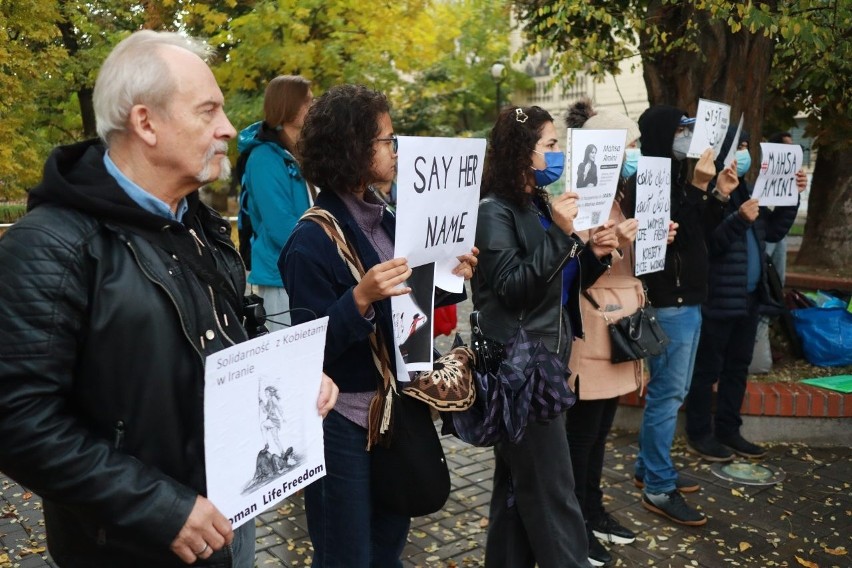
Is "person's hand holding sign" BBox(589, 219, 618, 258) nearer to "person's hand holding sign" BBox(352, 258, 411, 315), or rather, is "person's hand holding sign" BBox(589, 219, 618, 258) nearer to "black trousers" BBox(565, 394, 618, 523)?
"black trousers" BBox(565, 394, 618, 523)

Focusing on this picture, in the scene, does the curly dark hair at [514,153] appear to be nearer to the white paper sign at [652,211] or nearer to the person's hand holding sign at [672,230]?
the white paper sign at [652,211]

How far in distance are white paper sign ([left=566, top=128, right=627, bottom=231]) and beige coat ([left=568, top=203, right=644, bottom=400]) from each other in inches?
10.6

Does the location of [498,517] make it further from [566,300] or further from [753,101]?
[753,101]

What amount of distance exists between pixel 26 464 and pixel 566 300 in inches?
90.0

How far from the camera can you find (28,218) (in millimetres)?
1646

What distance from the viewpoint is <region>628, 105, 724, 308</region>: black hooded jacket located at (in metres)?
4.21

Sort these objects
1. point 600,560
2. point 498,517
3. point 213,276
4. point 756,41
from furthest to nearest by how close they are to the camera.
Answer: point 756,41 < point 600,560 < point 498,517 < point 213,276

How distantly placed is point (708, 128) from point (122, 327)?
361cm

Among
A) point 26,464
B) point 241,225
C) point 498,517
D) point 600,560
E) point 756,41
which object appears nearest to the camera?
point 26,464

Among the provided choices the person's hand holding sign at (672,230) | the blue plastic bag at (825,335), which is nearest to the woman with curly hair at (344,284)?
the person's hand holding sign at (672,230)

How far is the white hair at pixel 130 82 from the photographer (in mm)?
1746

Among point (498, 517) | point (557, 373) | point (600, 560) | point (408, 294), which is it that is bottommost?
point (600, 560)

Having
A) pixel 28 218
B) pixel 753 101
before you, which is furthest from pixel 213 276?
pixel 753 101

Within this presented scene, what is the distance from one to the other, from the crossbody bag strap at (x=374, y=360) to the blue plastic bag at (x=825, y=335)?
16.4 feet
